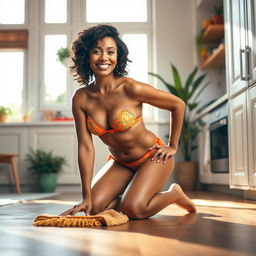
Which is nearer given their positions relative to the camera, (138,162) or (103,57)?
(103,57)

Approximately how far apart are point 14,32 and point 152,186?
165 inches

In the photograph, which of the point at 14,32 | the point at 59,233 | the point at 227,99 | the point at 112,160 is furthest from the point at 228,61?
the point at 14,32

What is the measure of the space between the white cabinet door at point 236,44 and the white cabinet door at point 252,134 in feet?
0.45

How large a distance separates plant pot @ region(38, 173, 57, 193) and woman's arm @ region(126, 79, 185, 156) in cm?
310

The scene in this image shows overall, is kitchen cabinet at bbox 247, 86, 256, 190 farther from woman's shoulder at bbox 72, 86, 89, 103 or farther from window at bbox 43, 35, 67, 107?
window at bbox 43, 35, 67, 107

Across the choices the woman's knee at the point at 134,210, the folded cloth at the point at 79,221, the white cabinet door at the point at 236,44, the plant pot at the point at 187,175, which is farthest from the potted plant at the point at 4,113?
the folded cloth at the point at 79,221

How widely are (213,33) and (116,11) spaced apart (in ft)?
4.89

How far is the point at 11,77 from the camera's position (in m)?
5.66

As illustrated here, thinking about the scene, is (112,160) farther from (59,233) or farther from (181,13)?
(181,13)

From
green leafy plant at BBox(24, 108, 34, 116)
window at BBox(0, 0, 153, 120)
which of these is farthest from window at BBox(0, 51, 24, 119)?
green leafy plant at BBox(24, 108, 34, 116)

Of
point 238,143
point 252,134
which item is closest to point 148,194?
point 252,134

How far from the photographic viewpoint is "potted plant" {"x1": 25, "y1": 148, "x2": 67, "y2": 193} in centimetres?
A: 496

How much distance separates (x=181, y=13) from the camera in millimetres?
5398

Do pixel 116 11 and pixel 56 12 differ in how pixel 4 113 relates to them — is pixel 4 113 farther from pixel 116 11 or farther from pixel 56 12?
pixel 116 11
